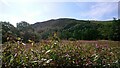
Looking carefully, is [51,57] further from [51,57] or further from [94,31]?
[94,31]

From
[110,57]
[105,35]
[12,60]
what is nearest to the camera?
[12,60]

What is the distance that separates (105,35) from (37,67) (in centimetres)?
1120

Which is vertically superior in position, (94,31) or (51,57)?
(51,57)

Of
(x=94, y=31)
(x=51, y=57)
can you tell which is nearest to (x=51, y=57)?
(x=51, y=57)

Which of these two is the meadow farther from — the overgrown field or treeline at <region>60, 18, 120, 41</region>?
treeline at <region>60, 18, 120, 41</region>

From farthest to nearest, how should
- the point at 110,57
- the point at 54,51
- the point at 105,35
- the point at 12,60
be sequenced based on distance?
the point at 105,35
the point at 110,57
the point at 54,51
the point at 12,60

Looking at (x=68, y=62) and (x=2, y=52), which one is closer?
(x=2, y=52)

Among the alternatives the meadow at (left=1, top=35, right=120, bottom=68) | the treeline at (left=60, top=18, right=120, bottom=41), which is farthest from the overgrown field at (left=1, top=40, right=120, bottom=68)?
the treeline at (left=60, top=18, right=120, bottom=41)

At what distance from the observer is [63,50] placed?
15.4 ft

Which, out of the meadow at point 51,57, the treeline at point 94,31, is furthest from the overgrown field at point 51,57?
the treeline at point 94,31

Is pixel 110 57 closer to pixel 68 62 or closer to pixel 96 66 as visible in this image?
pixel 96 66

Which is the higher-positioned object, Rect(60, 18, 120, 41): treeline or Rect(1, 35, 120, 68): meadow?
Rect(1, 35, 120, 68): meadow

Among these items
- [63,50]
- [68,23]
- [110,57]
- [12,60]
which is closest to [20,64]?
[12,60]

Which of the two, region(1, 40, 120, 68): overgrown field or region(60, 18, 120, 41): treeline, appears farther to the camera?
region(60, 18, 120, 41): treeline
